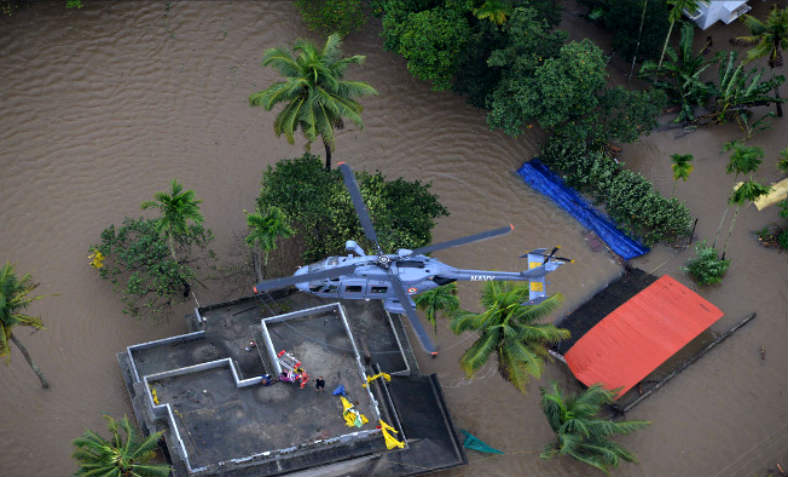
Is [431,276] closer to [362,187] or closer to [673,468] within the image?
[362,187]

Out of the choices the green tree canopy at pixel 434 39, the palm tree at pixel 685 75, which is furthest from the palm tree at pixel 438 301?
the palm tree at pixel 685 75

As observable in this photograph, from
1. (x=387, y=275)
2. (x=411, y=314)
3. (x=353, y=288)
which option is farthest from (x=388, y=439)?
(x=387, y=275)

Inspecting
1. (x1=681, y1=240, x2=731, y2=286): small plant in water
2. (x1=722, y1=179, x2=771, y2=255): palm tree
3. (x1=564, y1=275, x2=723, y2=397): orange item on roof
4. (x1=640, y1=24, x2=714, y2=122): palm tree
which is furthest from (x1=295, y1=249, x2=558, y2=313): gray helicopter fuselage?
(x1=640, y1=24, x2=714, y2=122): palm tree

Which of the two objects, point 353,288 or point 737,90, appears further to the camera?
point 737,90

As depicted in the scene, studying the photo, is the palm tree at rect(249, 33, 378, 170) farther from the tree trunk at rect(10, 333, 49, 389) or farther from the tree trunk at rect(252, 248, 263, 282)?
the tree trunk at rect(10, 333, 49, 389)

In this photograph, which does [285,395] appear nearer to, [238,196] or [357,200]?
[357,200]
